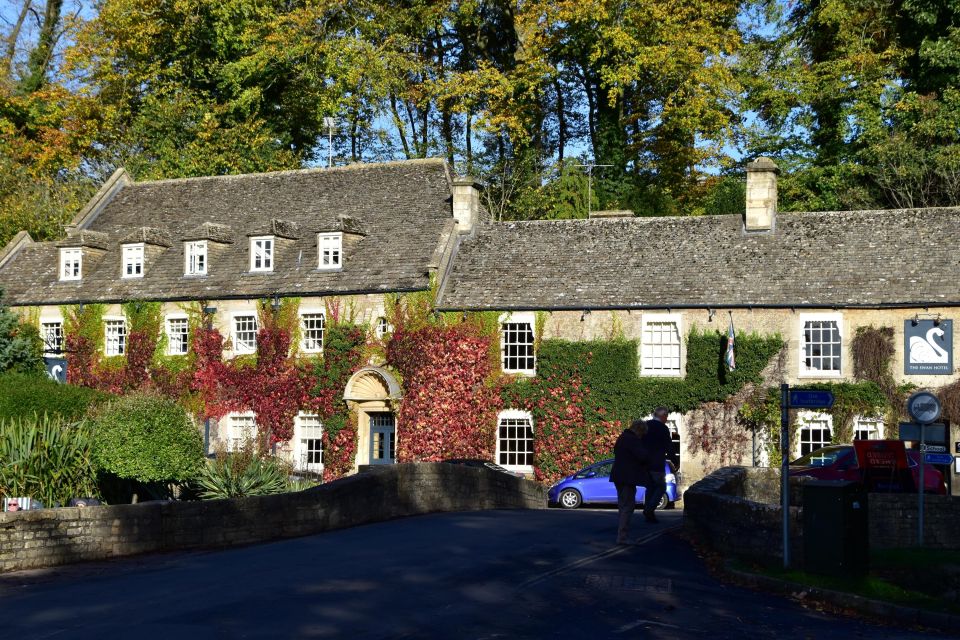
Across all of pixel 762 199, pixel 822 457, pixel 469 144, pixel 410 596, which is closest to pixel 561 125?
pixel 469 144

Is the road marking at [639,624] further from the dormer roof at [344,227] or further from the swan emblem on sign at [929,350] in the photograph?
the dormer roof at [344,227]

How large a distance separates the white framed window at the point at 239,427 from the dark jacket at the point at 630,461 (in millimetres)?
23186

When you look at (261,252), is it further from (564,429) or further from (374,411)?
→ (564,429)

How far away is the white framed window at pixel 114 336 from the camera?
43.8m

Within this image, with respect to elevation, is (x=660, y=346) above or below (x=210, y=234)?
below

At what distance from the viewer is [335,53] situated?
5188 centimetres

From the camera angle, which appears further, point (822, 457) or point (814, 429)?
point (814, 429)

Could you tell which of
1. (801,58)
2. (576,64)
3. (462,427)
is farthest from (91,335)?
(801,58)

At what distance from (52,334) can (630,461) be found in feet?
99.2

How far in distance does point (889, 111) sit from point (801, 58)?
183 inches

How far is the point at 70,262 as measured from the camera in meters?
45.5

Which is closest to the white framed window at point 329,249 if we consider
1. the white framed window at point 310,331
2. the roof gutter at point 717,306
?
the white framed window at point 310,331

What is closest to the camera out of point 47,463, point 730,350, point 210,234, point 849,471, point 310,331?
point 47,463

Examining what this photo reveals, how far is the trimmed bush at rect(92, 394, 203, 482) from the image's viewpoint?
914 inches
